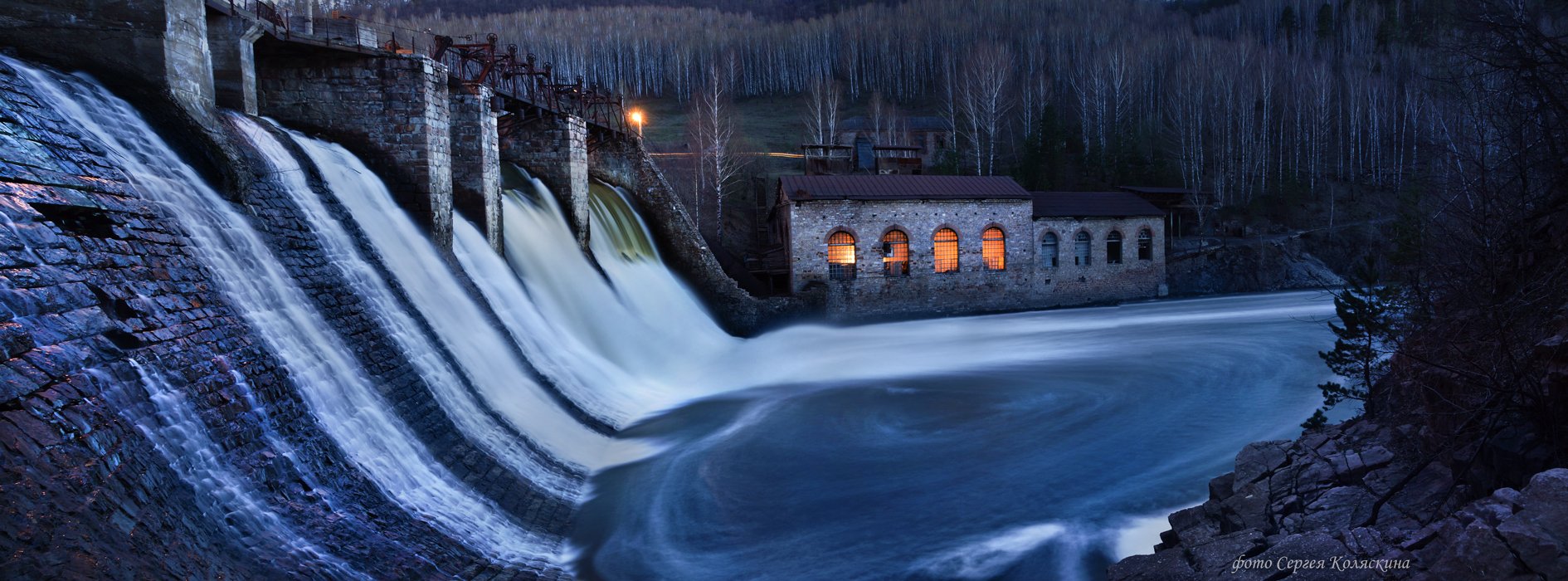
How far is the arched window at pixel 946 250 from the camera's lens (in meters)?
27.2

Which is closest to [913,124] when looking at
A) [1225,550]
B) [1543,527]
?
[1225,550]

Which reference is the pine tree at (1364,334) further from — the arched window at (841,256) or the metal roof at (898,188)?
the metal roof at (898,188)

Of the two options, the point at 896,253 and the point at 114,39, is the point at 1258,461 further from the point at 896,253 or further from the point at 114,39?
the point at 896,253

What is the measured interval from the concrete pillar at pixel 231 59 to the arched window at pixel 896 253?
1877 centimetres

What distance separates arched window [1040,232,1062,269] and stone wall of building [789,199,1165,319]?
0.17m

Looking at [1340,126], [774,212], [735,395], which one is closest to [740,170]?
[774,212]

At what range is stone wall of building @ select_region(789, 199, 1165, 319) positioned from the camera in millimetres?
25766

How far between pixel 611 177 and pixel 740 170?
14828mm

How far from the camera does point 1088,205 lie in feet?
97.6

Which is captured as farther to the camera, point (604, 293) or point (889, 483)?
point (604, 293)

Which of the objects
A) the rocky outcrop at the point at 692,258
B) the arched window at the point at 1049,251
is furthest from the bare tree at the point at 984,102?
the rocky outcrop at the point at 692,258

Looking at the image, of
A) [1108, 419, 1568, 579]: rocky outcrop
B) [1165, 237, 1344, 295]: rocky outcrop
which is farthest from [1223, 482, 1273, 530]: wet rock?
[1165, 237, 1344, 295]: rocky outcrop

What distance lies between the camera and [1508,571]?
142 inches

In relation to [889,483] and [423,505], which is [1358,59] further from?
[423,505]
